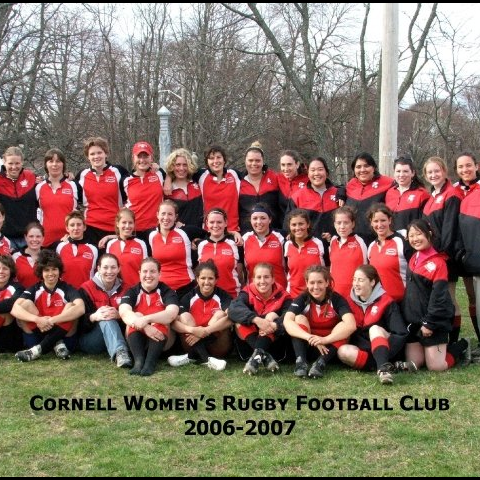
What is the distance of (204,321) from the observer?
7043 millimetres

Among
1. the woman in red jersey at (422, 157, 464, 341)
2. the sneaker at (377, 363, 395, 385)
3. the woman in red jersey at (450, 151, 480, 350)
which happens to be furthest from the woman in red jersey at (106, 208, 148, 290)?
the woman in red jersey at (450, 151, 480, 350)

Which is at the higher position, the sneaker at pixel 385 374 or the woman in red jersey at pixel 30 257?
the woman in red jersey at pixel 30 257

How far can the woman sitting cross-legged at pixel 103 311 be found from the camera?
7.04 m

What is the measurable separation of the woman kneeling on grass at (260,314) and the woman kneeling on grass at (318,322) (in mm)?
224

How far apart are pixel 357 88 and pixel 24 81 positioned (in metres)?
10.9

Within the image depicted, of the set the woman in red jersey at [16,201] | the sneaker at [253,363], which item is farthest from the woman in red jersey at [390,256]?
the woman in red jersey at [16,201]

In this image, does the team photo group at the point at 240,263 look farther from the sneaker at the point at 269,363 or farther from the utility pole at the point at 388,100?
the utility pole at the point at 388,100

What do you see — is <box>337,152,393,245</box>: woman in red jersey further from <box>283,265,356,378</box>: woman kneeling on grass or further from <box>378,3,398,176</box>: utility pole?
<box>378,3,398,176</box>: utility pole

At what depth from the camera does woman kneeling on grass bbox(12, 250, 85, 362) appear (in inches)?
278

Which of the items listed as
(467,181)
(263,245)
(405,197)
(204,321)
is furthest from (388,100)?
(204,321)

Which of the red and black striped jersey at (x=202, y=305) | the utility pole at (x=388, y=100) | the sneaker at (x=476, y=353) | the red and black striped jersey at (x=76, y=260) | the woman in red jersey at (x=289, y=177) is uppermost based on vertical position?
the utility pole at (x=388, y=100)

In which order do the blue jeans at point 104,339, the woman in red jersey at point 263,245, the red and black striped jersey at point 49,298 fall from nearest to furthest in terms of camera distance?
the blue jeans at point 104,339, the red and black striped jersey at point 49,298, the woman in red jersey at point 263,245

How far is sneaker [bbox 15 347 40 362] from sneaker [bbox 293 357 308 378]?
2672 mm

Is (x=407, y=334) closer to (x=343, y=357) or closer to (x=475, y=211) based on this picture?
(x=343, y=357)
